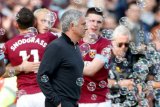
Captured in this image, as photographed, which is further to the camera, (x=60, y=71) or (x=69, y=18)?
(x=69, y=18)

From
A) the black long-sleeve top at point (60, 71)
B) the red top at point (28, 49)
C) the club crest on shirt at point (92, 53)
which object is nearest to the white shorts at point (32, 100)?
the red top at point (28, 49)

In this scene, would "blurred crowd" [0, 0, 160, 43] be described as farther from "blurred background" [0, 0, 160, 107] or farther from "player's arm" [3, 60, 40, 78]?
"player's arm" [3, 60, 40, 78]

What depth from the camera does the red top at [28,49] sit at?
8.27m

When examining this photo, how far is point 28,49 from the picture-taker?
828cm

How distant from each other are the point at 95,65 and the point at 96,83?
0.23 m

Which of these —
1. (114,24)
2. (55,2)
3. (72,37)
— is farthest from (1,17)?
(72,37)

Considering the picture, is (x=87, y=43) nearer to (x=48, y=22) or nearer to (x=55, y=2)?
(x=48, y=22)

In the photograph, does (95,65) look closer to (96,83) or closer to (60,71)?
(96,83)

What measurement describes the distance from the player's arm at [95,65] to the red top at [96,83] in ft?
0.27

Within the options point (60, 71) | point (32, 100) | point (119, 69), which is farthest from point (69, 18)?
point (119, 69)

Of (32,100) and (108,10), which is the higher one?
(108,10)

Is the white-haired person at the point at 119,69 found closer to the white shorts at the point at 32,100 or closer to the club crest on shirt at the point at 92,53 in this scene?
the club crest on shirt at the point at 92,53

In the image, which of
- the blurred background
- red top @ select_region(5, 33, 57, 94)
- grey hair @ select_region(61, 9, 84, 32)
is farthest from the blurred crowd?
grey hair @ select_region(61, 9, 84, 32)

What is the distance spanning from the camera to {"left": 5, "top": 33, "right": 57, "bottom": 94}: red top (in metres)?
8.27
